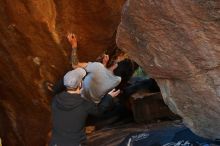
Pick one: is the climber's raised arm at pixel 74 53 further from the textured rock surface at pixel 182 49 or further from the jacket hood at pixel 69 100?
the textured rock surface at pixel 182 49

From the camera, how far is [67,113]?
11.7ft

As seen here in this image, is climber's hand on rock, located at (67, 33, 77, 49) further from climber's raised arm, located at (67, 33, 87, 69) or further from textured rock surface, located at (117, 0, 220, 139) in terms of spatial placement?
textured rock surface, located at (117, 0, 220, 139)

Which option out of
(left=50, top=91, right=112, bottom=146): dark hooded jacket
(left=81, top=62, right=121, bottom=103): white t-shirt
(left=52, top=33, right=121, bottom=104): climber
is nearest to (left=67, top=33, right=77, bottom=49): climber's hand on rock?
(left=52, top=33, right=121, bottom=104): climber

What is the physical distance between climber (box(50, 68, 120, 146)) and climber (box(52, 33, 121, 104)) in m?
0.16

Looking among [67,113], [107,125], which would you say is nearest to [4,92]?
[107,125]

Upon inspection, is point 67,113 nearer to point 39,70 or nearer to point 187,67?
point 39,70

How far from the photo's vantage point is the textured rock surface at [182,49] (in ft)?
7.76

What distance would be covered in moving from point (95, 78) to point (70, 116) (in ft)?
1.49

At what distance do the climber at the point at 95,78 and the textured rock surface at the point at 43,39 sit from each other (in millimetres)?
76

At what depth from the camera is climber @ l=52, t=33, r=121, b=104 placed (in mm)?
3838

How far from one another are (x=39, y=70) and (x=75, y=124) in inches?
33.0

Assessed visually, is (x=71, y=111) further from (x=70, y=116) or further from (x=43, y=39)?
(x=43, y=39)

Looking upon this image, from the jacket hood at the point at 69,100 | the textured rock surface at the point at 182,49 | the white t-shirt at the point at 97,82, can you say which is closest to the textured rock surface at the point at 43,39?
the white t-shirt at the point at 97,82

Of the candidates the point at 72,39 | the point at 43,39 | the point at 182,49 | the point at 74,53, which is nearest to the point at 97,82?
the point at 74,53
